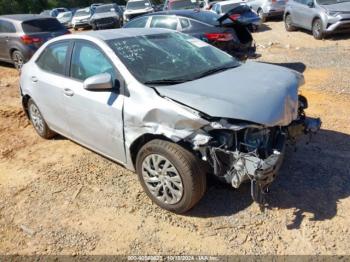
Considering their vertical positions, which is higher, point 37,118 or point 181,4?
point 37,118

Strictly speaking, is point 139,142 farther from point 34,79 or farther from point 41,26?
point 41,26

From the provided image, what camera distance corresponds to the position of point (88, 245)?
11.0 ft

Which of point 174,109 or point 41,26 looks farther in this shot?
point 41,26

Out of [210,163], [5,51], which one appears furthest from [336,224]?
[5,51]

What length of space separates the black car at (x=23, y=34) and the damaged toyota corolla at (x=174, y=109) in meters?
6.56

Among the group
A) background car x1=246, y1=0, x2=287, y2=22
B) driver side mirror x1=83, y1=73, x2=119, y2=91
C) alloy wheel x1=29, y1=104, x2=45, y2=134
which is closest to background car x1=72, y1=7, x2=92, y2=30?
background car x1=246, y1=0, x2=287, y2=22

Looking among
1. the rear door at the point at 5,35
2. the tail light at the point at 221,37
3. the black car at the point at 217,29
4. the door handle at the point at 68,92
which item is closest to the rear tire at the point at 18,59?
the rear door at the point at 5,35

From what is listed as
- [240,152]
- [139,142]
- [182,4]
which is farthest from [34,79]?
[182,4]

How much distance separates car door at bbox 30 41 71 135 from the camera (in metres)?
4.57

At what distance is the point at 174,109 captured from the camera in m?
3.28

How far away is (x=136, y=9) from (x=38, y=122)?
61.2 feet

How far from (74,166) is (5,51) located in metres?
8.20

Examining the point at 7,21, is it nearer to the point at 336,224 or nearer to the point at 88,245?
the point at 88,245

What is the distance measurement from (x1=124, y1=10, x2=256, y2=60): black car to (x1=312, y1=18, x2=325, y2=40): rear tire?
4726mm
